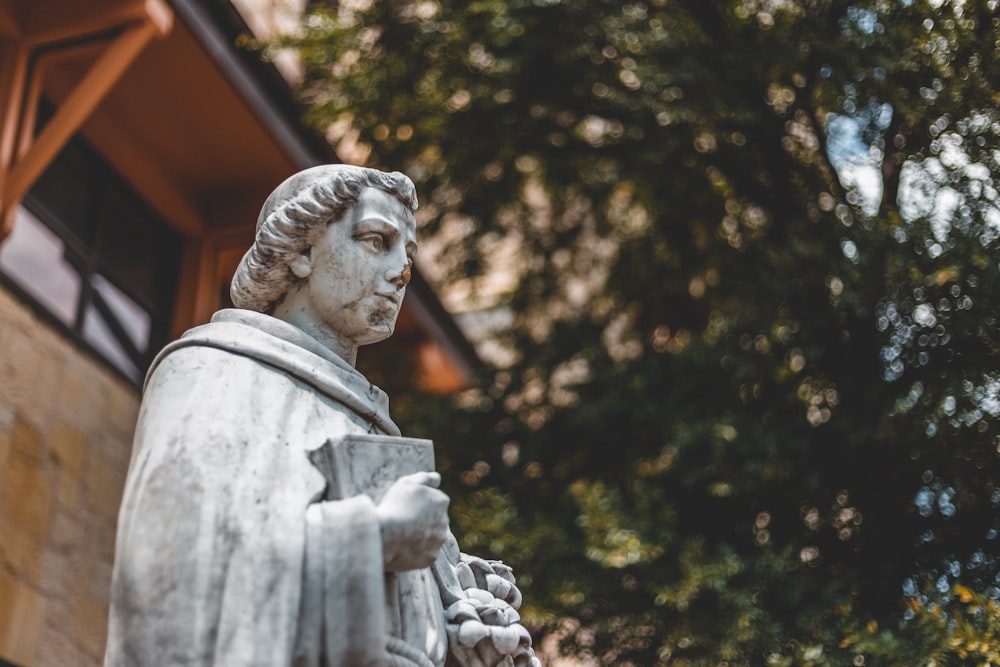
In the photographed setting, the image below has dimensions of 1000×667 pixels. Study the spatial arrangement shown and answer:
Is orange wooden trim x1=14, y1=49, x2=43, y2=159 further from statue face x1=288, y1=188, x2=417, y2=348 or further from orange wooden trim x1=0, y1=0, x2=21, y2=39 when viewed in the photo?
statue face x1=288, y1=188, x2=417, y2=348

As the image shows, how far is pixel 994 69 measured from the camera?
8.12 meters

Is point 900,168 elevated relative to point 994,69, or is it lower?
lower

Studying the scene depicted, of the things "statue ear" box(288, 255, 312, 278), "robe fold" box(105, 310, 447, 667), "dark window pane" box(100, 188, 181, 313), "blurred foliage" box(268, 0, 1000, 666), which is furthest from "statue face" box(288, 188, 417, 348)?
"dark window pane" box(100, 188, 181, 313)

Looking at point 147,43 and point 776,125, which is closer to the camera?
point 147,43

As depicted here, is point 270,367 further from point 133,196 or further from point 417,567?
point 133,196

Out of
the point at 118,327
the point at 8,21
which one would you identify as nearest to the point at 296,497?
the point at 8,21

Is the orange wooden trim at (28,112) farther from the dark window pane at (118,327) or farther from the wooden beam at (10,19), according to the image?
the dark window pane at (118,327)

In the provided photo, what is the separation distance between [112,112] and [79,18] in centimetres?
133

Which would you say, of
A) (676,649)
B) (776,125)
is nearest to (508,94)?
(776,125)

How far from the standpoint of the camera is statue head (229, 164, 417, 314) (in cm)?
348

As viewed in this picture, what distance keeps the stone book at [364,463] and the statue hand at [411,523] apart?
52mm

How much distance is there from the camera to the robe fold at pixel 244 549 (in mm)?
2730

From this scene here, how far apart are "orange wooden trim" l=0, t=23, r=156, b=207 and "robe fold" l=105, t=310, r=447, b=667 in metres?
4.51

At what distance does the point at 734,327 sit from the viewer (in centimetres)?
936
